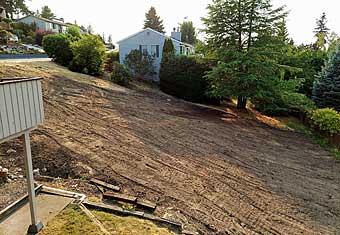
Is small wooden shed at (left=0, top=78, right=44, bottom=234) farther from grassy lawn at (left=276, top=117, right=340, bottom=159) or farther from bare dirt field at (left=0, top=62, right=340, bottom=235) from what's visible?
grassy lawn at (left=276, top=117, right=340, bottom=159)

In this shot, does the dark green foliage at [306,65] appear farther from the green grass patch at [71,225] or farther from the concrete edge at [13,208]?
the concrete edge at [13,208]

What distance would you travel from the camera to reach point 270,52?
14.4 metres

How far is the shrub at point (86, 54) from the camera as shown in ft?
57.9

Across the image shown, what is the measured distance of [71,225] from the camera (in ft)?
14.0

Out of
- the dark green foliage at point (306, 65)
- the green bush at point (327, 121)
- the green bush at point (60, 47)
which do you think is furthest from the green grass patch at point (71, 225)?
the dark green foliage at point (306, 65)

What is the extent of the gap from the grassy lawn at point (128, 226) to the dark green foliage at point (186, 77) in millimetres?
13195

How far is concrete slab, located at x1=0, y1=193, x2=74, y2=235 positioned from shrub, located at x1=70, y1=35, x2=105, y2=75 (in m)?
13.8

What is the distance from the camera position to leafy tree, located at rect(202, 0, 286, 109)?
14.3 m

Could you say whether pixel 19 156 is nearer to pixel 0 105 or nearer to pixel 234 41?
pixel 0 105

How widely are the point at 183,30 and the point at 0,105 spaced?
55.5 meters

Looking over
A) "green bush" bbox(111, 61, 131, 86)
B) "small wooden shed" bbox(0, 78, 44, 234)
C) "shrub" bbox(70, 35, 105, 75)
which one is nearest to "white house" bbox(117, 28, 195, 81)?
"green bush" bbox(111, 61, 131, 86)

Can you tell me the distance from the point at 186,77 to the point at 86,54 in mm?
6897

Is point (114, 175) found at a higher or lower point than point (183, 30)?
lower

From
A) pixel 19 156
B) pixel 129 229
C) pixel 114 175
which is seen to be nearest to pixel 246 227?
pixel 129 229
